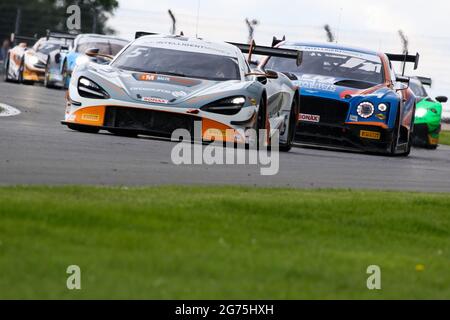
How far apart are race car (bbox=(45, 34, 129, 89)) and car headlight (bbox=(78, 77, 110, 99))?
15395 millimetres

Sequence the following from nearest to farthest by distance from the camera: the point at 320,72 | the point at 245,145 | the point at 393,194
Result: the point at 393,194
the point at 245,145
the point at 320,72

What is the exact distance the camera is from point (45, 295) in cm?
564

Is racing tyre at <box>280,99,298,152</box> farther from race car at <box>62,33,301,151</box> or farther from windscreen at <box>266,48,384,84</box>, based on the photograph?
windscreen at <box>266,48,384,84</box>

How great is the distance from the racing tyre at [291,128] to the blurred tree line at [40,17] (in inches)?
1085

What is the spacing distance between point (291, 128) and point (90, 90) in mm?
2856

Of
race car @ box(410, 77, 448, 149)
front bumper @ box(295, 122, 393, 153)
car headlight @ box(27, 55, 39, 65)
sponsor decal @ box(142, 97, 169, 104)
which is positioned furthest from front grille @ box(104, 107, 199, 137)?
car headlight @ box(27, 55, 39, 65)

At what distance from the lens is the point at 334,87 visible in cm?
1803

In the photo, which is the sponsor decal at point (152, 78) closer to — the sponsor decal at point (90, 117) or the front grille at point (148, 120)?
the front grille at point (148, 120)

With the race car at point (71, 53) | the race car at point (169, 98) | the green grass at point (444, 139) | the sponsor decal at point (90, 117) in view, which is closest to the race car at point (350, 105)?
the race car at point (169, 98)

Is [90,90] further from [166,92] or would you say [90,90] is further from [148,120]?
[166,92]

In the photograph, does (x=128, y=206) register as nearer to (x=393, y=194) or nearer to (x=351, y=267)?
(x=351, y=267)

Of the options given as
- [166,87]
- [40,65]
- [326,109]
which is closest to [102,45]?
[40,65]
